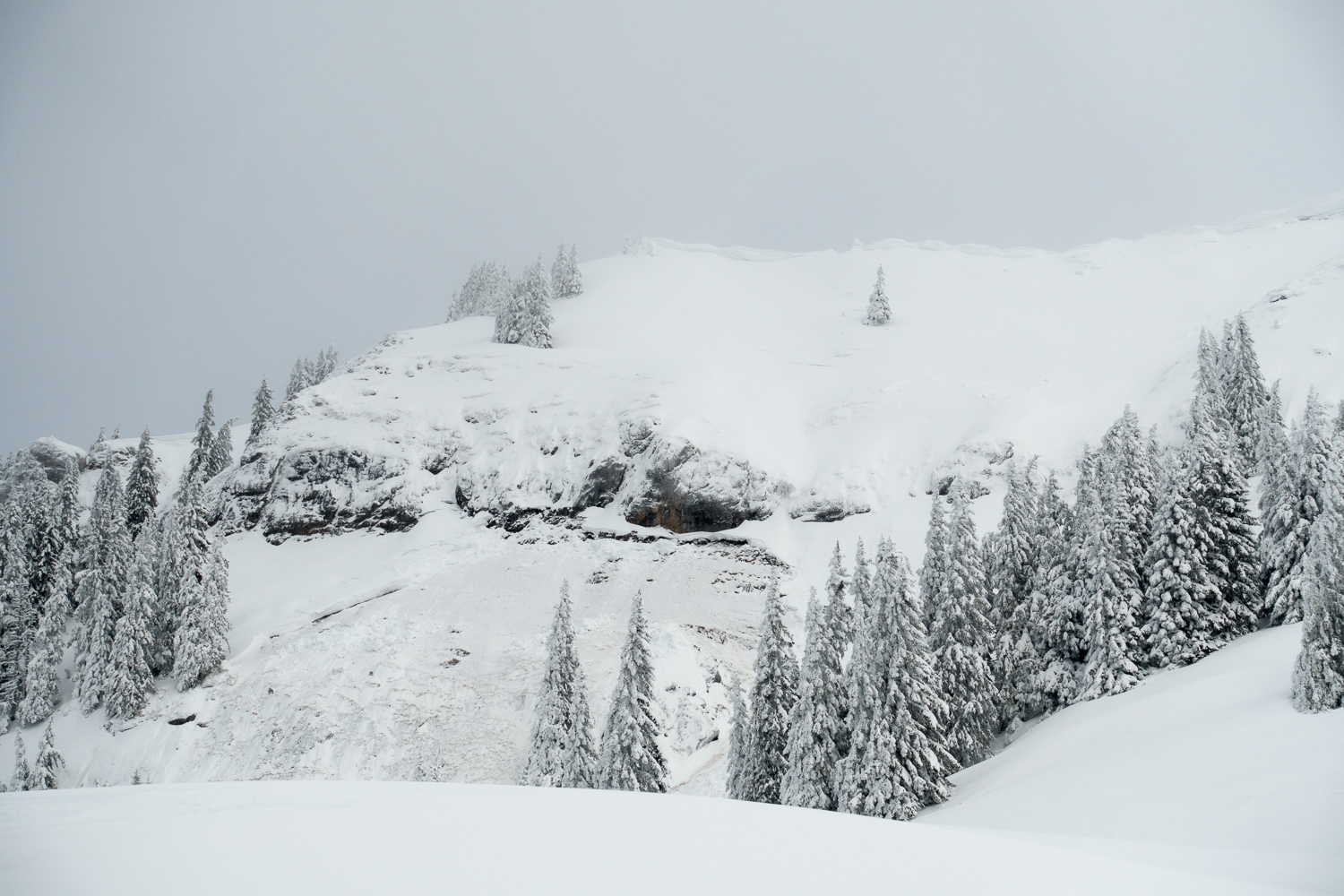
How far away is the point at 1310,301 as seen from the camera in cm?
5272

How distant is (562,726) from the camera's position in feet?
81.4

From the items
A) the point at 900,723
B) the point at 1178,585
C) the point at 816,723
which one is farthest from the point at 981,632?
the point at 816,723

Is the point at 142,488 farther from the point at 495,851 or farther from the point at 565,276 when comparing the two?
the point at 495,851

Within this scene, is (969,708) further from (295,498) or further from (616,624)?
(295,498)

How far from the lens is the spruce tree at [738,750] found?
23055mm

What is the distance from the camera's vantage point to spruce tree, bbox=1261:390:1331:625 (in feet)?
73.6

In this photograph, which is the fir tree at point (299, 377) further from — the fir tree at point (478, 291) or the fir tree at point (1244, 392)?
the fir tree at point (1244, 392)

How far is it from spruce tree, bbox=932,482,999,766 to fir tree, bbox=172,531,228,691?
35424 millimetres

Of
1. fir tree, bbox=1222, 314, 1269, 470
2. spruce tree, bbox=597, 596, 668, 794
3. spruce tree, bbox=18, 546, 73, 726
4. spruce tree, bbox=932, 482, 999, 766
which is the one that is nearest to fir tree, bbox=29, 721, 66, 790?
spruce tree, bbox=18, 546, 73, 726

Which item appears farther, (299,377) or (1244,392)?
(299,377)

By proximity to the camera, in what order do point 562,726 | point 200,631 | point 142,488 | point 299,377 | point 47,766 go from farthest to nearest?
point 299,377, point 142,488, point 200,631, point 47,766, point 562,726

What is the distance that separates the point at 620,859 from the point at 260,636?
38.8 metres

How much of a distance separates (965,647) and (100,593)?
4521 centimetres

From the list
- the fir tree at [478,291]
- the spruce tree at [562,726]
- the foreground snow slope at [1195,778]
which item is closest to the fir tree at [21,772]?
the spruce tree at [562,726]
